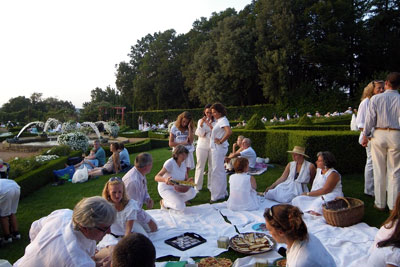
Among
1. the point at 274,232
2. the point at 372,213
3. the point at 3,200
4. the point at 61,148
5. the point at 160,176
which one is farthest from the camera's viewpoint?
the point at 61,148

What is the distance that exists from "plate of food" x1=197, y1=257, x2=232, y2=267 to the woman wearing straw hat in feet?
8.37

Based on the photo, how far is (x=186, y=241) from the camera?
4098 mm

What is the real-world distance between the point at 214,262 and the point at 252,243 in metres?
0.63

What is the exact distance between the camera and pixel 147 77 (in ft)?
147

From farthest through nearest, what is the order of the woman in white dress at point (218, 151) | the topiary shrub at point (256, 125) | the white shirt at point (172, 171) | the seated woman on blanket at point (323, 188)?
the topiary shrub at point (256, 125) < the woman in white dress at point (218, 151) < the white shirt at point (172, 171) < the seated woman on blanket at point (323, 188)

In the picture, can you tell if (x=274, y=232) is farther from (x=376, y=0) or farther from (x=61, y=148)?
(x=376, y=0)

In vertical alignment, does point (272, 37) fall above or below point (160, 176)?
above

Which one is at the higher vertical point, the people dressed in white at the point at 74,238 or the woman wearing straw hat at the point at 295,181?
the people dressed in white at the point at 74,238

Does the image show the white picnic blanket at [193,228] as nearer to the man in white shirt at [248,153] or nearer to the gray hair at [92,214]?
the gray hair at [92,214]

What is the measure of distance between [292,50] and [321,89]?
548cm

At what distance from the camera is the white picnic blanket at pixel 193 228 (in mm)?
3787

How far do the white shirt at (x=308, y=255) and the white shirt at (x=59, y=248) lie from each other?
1.49 m

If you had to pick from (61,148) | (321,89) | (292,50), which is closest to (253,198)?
(61,148)

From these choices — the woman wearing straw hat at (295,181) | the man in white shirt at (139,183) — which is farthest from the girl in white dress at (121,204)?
the woman wearing straw hat at (295,181)
